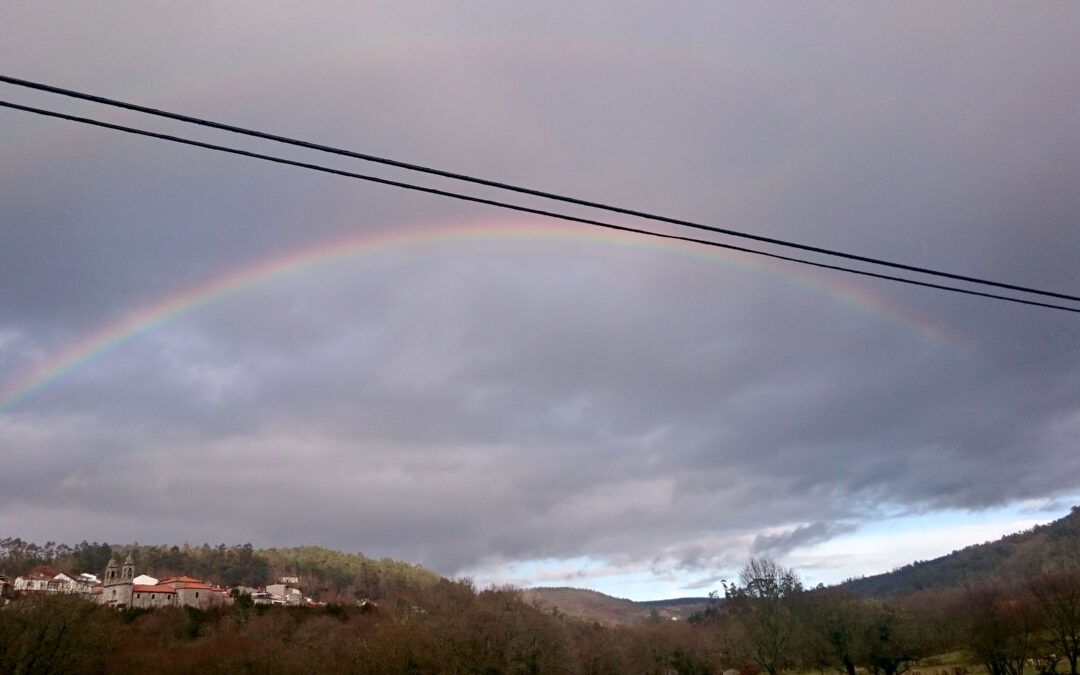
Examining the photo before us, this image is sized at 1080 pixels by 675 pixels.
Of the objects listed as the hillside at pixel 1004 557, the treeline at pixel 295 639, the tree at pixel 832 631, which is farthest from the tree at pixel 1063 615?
the hillside at pixel 1004 557

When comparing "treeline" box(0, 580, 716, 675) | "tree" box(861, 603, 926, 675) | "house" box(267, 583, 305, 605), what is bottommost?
"tree" box(861, 603, 926, 675)

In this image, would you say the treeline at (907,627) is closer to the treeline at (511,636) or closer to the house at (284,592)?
the treeline at (511,636)

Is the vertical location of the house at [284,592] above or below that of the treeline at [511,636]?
above

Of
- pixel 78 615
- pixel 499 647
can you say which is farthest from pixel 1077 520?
pixel 78 615

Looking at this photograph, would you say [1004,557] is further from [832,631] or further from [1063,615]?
[1063,615]

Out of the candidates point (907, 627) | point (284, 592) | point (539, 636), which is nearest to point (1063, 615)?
point (907, 627)

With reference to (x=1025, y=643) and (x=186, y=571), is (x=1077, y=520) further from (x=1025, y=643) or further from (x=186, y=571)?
(x=186, y=571)

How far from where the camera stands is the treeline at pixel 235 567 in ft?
418

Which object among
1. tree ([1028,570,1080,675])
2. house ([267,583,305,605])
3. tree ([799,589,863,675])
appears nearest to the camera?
tree ([1028,570,1080,675])

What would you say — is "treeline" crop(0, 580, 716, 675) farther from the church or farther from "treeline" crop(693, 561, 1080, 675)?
the church

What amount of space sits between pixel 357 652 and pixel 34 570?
77.2m

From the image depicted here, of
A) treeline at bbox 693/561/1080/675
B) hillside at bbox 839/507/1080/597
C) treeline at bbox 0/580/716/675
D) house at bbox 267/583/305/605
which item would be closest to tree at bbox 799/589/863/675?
treeline at bbox 693/561/1080/675

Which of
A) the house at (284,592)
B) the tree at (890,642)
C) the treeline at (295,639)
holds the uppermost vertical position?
the house at (284,592)

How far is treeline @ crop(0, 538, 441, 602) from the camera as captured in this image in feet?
418
